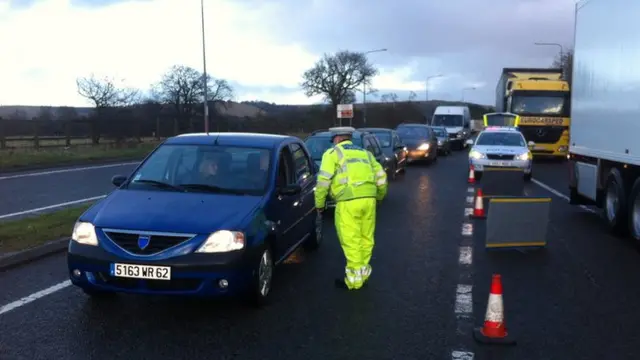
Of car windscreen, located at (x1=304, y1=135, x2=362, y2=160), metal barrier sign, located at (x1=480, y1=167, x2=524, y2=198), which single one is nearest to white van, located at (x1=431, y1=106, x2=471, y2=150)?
car windscreen, located at (x1=304, y1=135, x2=362, y2=160)

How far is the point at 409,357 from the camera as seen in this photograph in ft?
15.9

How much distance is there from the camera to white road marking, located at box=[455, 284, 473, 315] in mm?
6053

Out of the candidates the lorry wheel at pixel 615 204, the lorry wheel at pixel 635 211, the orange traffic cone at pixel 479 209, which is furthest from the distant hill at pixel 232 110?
the lorry wheel at pixel 635 211

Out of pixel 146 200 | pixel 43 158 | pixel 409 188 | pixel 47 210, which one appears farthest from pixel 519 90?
pixel 146 200

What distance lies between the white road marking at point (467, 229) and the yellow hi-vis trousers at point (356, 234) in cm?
394

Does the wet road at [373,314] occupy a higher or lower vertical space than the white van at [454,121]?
lower

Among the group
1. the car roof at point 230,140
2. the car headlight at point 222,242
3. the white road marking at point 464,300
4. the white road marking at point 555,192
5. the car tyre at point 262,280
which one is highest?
the car roof at point 230,140

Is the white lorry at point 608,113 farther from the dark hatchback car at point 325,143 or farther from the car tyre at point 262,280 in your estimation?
the car tyre at point 262,280

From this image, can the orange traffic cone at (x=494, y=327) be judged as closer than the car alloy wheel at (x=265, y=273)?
Yes

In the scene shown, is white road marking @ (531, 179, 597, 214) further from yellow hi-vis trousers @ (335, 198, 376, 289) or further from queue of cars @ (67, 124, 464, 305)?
queue of cars @ (67, 124, 464, 305)

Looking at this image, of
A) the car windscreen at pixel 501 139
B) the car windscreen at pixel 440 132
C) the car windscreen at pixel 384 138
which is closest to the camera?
the car windscreen at pixel 384 138

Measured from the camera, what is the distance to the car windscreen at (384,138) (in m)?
19.7

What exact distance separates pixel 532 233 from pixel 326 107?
6431 centimetres

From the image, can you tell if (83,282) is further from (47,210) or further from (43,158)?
(43,158)
